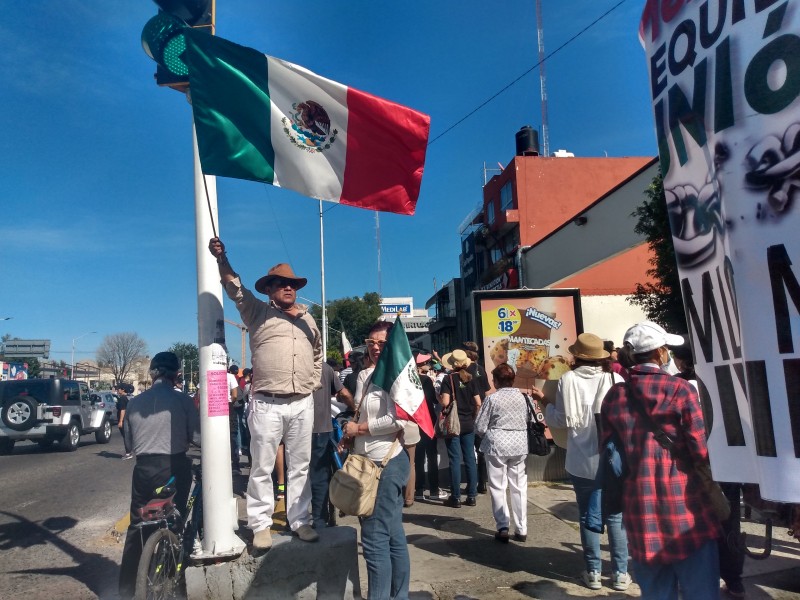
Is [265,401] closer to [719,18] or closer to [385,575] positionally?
[385,575]

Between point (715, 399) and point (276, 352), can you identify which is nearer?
point (715, 399)

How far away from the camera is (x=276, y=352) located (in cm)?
436

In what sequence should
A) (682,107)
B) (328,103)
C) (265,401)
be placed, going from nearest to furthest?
(682,107)
(265,401)
(328,103)

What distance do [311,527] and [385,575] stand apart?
751 millimetres

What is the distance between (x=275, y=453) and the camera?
439 cm

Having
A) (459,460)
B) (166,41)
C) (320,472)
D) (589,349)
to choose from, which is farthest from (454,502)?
(166,41)

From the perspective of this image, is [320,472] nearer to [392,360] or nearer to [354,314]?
[392,360]

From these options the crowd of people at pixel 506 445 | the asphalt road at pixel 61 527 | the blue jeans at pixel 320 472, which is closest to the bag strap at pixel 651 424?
the crowd of people at pixel 506 445

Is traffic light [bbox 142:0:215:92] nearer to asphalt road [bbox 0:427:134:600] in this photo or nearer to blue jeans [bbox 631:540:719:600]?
asphalt road [bbox 0:427:134:600]

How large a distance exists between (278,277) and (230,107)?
1.23 metres

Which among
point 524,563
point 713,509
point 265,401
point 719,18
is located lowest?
point 524,563

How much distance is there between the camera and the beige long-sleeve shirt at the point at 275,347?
4301 millimetres

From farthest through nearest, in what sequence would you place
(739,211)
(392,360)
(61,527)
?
(61,527), (392,360), (739,211)

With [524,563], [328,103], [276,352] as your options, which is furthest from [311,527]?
[328,103]
